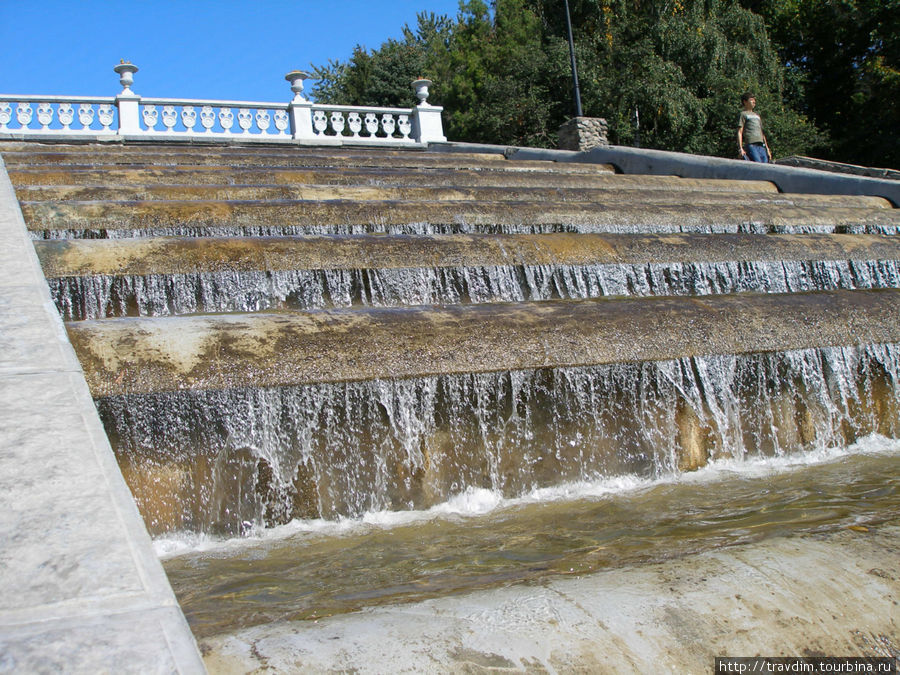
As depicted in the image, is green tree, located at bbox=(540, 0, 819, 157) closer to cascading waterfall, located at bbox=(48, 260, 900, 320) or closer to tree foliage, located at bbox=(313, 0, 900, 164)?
tree foliage, located at bbox=(313, 0, 900, 164)

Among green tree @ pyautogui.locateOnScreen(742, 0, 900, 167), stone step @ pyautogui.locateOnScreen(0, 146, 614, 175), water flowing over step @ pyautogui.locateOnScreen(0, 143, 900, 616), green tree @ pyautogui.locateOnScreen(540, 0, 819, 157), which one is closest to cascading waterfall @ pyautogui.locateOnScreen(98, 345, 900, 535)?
water flowing over step @ pyautogui.locateOnScreen(0, 143, 900, 616)

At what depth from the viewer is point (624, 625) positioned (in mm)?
1760

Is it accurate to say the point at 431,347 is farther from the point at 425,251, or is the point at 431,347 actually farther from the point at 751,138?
the point at 751,138

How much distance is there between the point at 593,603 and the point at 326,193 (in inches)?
213

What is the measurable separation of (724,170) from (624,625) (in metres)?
9.06

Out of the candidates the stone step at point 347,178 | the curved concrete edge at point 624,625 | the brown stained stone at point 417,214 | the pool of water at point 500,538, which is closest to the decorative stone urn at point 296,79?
the stone step at point 347,178

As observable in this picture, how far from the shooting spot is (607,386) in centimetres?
372

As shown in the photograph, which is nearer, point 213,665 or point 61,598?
point 61,598

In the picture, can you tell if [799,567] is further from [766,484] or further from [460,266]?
[460,266]

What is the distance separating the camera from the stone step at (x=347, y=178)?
6.73 metres

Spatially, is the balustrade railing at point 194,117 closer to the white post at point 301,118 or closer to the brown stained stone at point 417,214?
the white post at point 301,118

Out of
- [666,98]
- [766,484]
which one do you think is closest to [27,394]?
[766,484]

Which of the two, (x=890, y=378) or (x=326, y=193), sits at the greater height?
(x=326, y=193)

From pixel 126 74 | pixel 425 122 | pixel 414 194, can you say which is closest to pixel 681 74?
pixel 425 122
